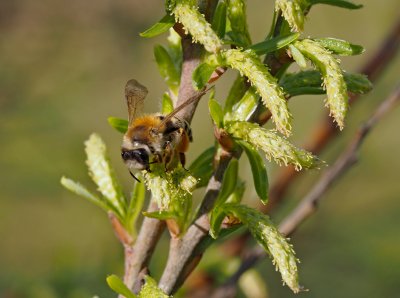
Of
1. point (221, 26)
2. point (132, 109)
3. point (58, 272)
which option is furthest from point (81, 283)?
point (221, 26)

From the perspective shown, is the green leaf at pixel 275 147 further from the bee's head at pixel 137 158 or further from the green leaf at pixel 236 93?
the bee's head at pixel 137 158

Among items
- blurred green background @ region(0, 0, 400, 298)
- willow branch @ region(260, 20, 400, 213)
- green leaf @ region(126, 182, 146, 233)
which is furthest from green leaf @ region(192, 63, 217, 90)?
willow branch @ region(260, 20, 400, 213)

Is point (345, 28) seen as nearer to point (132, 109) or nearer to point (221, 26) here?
point (132, 109)

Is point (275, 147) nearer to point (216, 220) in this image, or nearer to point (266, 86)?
point (266, 86)

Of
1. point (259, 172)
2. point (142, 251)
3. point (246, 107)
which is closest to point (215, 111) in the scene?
point (246, 107)

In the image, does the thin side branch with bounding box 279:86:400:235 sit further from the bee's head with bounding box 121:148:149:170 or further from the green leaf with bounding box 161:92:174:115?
the green leaf with bounding box 161:92:174:115

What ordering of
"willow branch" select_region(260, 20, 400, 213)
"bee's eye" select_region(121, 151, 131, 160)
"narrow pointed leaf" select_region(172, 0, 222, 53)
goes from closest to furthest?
"narrow pointed leaf" select_region(172, 0, 222, 53), "bee's eye" select_region(121, 151, 131, 160), "willow branch" select_region(260, 20, 400, 213)
